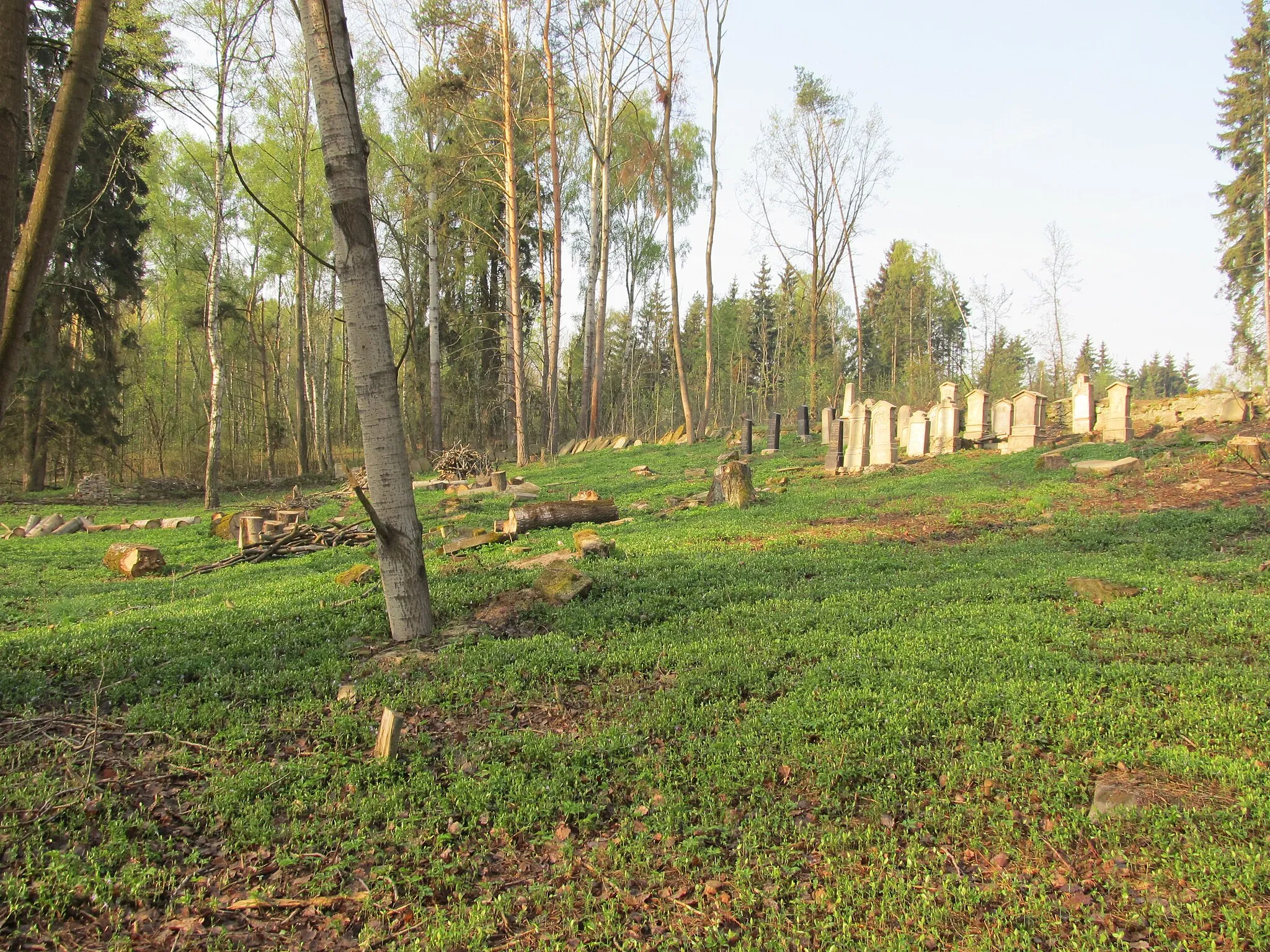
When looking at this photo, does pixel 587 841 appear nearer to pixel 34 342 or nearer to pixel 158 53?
pixel 158 53

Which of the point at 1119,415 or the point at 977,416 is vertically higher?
the point at 977,416

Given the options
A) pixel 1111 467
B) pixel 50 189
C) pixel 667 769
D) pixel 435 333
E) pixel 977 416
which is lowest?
pixel 667 769

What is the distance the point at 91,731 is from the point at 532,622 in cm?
287

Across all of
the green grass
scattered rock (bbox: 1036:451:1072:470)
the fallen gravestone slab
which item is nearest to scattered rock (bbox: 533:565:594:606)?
the green grass

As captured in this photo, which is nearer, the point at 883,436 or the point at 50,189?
the point at 50,189

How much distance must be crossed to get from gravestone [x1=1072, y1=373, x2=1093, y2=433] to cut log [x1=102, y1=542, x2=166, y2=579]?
19089 mm

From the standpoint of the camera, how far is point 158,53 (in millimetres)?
13523

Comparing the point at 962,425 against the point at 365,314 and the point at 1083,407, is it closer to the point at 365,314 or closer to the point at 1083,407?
the point at 1083,407

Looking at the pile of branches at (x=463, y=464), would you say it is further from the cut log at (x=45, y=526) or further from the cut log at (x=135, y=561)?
the cut log at (x=135, y=561)

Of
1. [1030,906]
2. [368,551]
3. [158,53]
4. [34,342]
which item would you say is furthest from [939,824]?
[34,342]

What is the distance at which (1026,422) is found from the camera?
53.2 feet

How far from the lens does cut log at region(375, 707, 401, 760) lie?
3.71 m

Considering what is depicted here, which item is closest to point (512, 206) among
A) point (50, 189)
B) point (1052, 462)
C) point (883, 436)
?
point (883, 436)

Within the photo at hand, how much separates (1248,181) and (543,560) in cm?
3672
